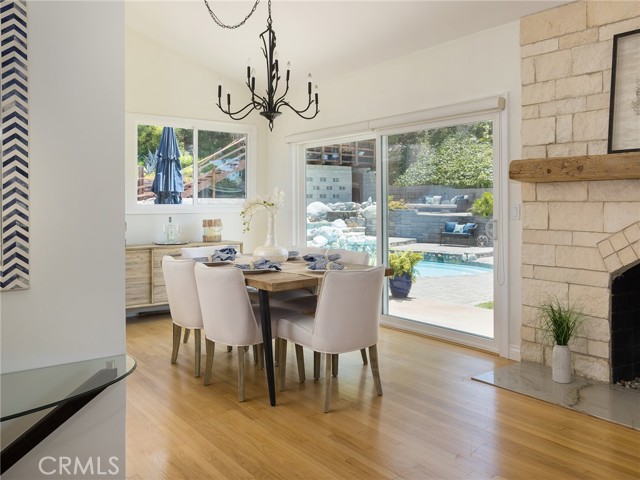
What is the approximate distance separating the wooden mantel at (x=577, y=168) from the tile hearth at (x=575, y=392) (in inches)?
53.9

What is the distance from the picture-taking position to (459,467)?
236cm

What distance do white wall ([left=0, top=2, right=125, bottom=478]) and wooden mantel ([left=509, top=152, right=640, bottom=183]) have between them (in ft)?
9.44

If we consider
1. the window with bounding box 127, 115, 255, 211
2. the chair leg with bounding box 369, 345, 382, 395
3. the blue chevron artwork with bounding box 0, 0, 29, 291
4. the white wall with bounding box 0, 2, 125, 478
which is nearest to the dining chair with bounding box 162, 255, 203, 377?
the chair leg with bounding box 369, 345, 382, 395

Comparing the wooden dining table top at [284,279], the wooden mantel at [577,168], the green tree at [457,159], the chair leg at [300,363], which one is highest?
the green tree at [457,159]

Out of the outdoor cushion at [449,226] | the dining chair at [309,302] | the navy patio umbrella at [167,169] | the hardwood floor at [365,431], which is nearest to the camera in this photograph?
the hardwood floor at [365,431]

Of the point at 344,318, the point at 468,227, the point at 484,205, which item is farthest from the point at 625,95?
the point at 344,318

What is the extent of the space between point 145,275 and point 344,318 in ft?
10.3

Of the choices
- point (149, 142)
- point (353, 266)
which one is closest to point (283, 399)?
point (353, 266)

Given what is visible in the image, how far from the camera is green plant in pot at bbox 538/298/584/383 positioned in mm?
3424

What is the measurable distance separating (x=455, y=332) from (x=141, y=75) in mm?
4362

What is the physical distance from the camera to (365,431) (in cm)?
275

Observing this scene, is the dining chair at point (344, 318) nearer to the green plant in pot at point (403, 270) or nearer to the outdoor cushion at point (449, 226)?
the outdoor cushion at point (449, 226)

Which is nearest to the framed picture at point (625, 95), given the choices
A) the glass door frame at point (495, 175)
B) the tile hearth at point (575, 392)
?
the glass door frame at point (495, 175)

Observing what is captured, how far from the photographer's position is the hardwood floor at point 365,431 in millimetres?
2355
